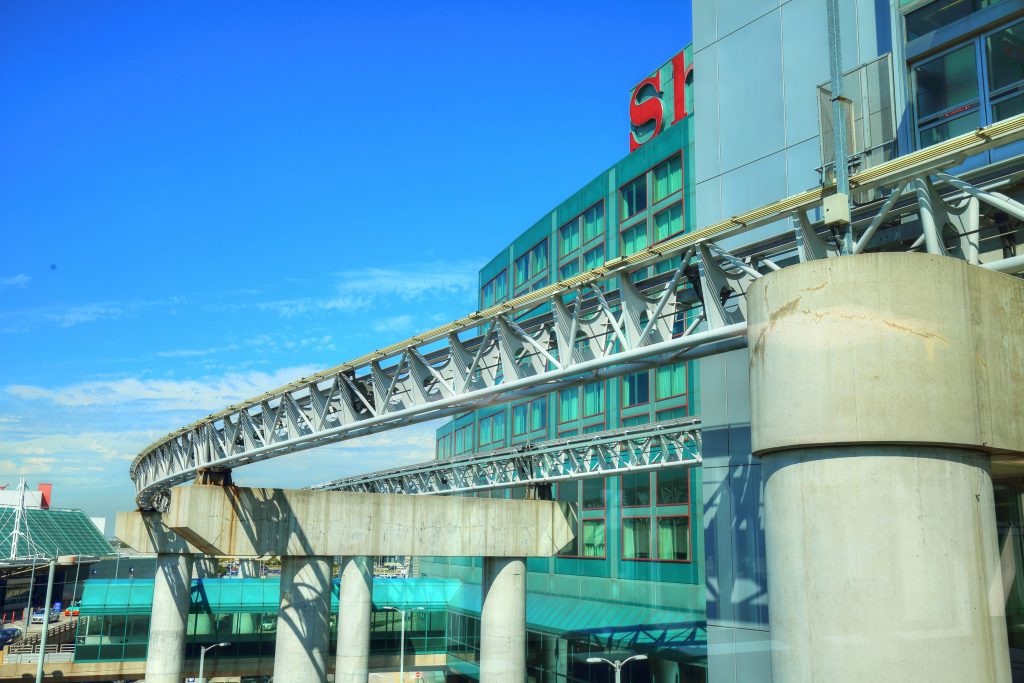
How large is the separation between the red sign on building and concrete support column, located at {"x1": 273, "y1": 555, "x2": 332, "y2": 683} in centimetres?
3507

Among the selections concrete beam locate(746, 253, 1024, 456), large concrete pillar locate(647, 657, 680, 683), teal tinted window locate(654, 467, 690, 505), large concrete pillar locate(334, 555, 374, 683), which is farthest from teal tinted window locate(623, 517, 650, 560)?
concrete beam locate(746, 253, 1024, 456)

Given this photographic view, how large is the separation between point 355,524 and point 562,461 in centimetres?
1688

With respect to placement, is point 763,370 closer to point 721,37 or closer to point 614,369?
point 614,369

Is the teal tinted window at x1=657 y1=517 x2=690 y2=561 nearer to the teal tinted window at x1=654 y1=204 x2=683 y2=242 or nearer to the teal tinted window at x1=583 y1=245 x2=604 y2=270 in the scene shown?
the teal tinted window at x1=654 y1=204 x2=683 y2=242

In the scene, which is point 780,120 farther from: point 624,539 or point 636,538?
point 624,539

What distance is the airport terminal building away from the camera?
53.7 feet

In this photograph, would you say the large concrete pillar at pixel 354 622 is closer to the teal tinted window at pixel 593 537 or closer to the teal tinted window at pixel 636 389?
the teal tinted window at pixel 593 537

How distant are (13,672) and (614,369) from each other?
52285mm

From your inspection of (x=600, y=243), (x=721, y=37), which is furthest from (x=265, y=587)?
(x=721, y=37)

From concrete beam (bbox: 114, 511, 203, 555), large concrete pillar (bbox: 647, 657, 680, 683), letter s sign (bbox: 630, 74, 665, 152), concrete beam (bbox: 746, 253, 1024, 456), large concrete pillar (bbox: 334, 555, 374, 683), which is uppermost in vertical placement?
letter s sign (bbox: 630, 74, 665, 152)

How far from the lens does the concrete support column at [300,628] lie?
28.4 m

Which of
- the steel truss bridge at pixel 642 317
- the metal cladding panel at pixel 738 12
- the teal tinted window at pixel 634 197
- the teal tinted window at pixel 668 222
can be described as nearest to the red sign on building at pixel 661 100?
the teal tinted window at pixel 634 197

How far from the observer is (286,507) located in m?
26.9

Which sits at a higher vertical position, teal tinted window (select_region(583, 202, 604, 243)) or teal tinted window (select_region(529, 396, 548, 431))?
teal tinted window (select_region(583, 202, 604, 243))
